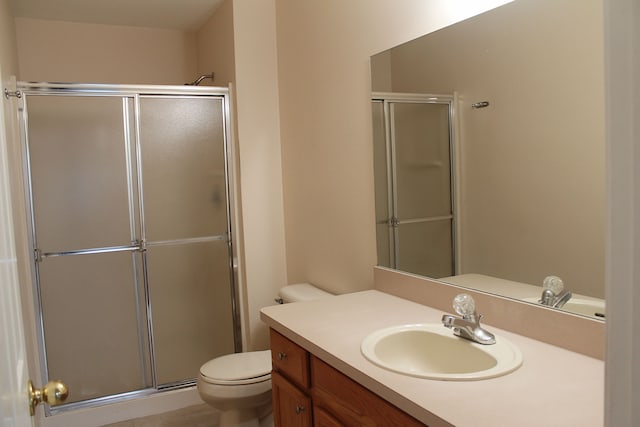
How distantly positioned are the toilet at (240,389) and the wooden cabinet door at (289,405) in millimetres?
431

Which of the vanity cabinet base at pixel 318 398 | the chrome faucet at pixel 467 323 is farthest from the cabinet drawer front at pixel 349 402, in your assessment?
the chrome faucet at pixel 467 323

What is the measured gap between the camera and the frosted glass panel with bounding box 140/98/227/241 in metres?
3.09

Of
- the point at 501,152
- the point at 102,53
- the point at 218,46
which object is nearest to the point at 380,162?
the point at 501,152

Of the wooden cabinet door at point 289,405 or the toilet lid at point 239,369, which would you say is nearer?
the wooden cabinet door at point 289,405

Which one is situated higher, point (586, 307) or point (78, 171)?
point (78, 171)

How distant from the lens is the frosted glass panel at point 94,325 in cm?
294

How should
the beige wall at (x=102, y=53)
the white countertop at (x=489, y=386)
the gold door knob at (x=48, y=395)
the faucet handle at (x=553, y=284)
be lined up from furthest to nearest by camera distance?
the beige wall at (x=102, y=53) < the faucet handle at (x=553, y=284) < the white countertop at (x=489, y=386) < the gold door knob at (x=48, y=395)

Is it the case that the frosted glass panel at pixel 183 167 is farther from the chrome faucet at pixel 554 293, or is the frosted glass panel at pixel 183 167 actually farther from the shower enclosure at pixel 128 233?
the chrome faucet at pixel 554 293

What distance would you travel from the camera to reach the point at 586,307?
1.43 m

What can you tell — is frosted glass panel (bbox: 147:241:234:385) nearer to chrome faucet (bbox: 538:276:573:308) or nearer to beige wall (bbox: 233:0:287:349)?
beige wall (bbox: 233:0:287:349)

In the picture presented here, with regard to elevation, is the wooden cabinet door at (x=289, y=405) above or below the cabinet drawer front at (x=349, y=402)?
below

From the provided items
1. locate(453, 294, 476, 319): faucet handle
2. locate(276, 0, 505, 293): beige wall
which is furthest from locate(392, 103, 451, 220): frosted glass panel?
locate(453, 294, 476, 319): faucet handle

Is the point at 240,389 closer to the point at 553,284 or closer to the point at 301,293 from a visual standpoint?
the point at 301,293

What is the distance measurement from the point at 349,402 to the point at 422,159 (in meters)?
1.00
